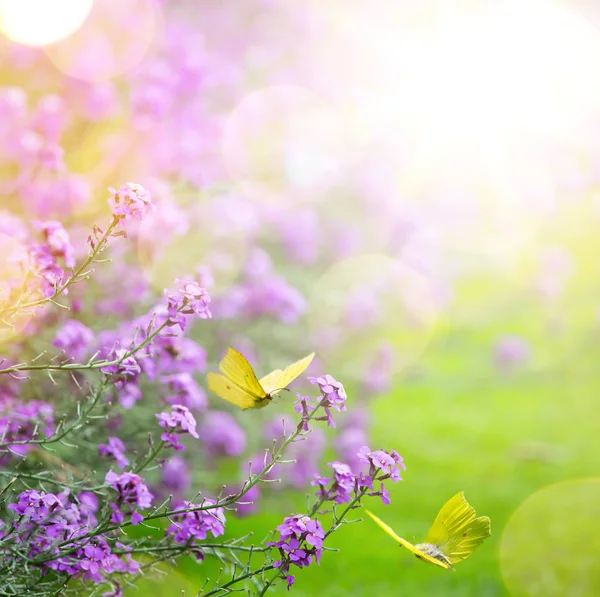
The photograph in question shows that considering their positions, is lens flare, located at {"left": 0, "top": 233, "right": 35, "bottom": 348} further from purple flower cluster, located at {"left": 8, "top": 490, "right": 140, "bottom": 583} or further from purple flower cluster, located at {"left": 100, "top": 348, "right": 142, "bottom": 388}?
purple flower cluster, located at {"left": 8, "top": 490, "right": 140, "bottom": 583}

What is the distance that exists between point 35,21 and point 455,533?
444cm

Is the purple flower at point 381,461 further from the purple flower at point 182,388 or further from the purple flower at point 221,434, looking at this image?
the purple flower at point 221,434

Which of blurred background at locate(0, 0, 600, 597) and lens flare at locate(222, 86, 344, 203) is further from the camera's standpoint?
lens flare at locate(222, 86, 344, 203)

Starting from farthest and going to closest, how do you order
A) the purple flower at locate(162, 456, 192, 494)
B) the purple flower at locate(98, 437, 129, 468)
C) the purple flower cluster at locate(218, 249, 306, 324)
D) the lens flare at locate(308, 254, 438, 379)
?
the lens flare at locate(308, 254, 438, 379) < the purple flower cluster at locate(218, 249, 306, 324) < the purple flower at locate(162, 456, 192, 494) < the purple flower at locate(98, 437, 129, 468)

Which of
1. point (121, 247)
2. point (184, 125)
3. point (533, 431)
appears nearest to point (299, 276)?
point (184, 125)

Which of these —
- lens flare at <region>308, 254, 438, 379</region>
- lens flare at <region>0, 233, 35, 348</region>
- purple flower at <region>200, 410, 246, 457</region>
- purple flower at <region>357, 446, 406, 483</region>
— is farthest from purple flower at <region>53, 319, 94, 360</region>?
lens flare at <region>308, 254, 438, 379</region>

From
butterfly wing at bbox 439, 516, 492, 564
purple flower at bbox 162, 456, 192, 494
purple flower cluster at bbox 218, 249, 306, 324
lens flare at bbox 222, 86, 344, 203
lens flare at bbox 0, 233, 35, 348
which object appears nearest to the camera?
butterfly wing at bbox 439, 516, 492, 564

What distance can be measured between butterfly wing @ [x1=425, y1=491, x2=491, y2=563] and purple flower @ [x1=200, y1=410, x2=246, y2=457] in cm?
246

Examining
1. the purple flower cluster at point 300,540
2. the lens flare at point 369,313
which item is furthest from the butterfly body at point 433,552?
the lens flare at point 369,313

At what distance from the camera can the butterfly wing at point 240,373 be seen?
2.04 metres

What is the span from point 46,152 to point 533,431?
5461 millimetres

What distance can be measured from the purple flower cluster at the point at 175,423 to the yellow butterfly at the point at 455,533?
25.0 inches

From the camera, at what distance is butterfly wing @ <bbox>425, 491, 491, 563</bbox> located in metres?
2.02

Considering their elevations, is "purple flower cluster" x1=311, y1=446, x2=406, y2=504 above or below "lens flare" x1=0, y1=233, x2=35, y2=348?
below
